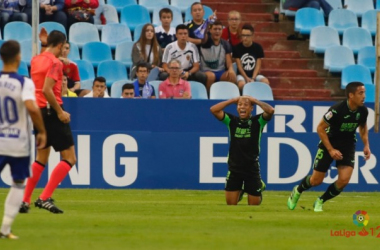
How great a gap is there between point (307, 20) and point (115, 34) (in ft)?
14.1

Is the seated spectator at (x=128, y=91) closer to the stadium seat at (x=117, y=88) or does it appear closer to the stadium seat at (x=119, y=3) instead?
the stadium seat at (x=117, y=88)

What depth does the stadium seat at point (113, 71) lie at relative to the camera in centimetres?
1934

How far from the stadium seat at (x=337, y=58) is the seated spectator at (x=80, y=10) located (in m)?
4.85

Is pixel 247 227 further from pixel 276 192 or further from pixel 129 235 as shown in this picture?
pixel 276 192

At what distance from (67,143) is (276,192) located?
6.48 metres

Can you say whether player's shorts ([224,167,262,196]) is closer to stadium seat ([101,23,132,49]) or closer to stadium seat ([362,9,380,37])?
stadium seat ([101,23,132,49])

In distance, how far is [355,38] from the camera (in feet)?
70.4

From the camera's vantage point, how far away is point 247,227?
10.5m

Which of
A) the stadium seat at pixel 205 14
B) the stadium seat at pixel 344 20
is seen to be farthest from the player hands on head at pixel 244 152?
the stadium seat at pixel 344 20

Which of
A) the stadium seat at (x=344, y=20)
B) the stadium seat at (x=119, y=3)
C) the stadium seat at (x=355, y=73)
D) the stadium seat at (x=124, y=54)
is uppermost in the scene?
the stadium seat at (x=119, y=3)

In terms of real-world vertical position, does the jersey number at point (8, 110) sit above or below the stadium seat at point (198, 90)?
above

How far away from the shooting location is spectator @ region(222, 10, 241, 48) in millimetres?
19953

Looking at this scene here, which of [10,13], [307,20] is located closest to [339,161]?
[307,20]

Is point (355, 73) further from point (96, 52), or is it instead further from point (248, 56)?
point (96, 52)
